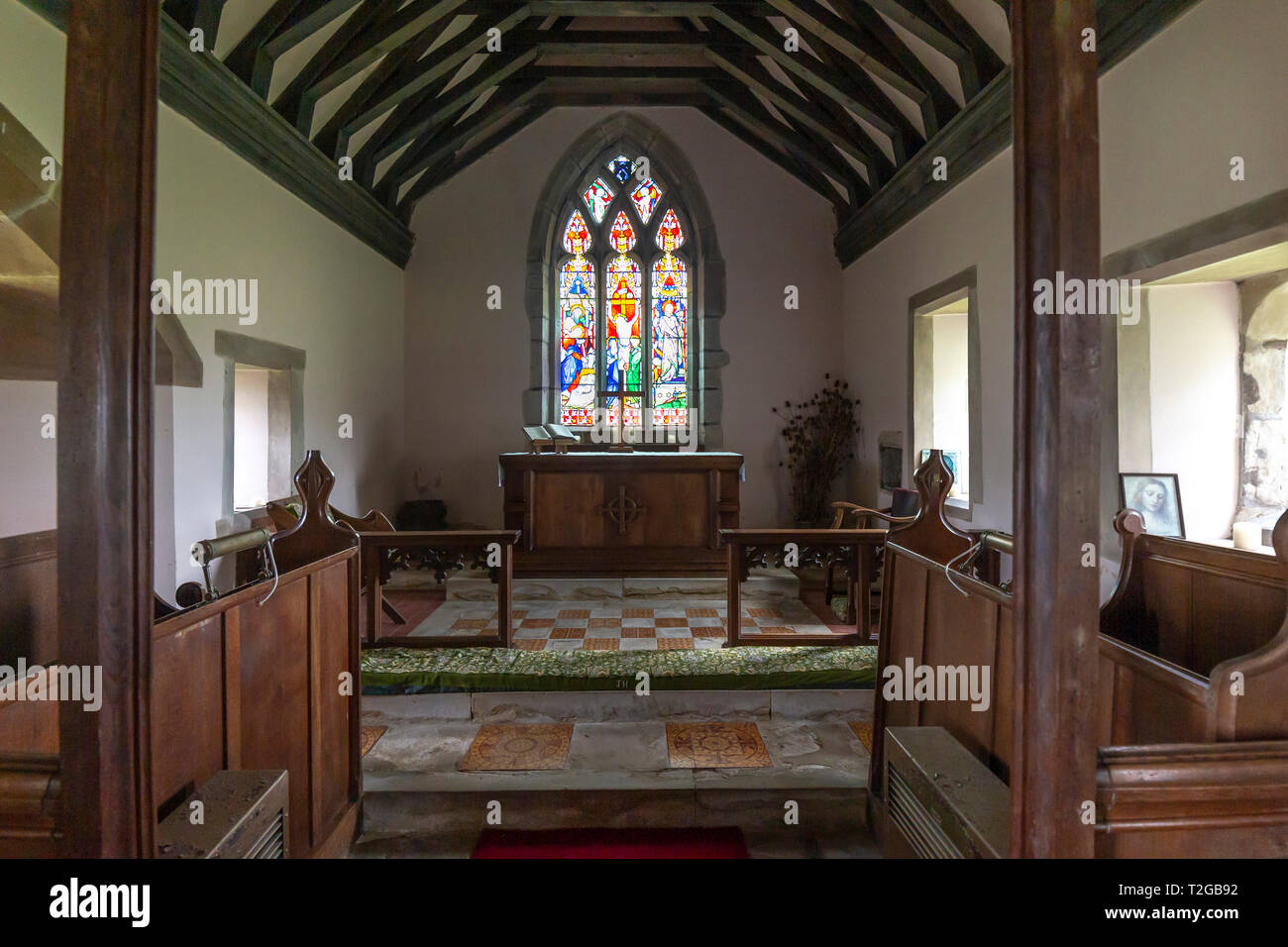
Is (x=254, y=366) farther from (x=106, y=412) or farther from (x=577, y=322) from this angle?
(x=106, y=412)

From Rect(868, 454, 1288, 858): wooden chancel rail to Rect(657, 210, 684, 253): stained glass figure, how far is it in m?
5.28

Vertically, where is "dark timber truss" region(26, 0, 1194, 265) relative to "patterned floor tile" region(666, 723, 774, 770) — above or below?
above

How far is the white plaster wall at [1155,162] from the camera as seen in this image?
8.21 ft

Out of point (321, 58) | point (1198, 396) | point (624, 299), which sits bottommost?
point (1198, 396)

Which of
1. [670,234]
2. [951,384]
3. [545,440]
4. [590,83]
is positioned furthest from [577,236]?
[951,384]

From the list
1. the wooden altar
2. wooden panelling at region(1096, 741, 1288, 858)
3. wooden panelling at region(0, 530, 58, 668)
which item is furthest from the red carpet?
the wooden altar

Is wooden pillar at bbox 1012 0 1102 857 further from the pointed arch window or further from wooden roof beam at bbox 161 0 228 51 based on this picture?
the pointed arch window

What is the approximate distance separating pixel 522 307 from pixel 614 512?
9.81 feet

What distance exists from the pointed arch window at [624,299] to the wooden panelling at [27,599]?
5.34 m

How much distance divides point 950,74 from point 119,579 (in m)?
5.29

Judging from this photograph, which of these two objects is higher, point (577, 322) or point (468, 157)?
point (468, 157)

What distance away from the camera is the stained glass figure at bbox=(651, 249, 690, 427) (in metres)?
7.54

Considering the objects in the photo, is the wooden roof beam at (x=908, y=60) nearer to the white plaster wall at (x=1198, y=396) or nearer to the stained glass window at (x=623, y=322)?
the white plaster wall at (x=1198, y=396)

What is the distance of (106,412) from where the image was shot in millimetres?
1048
